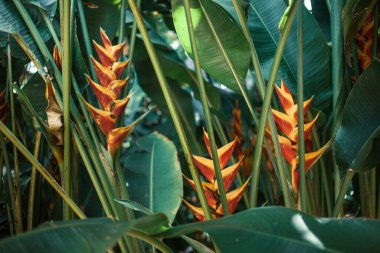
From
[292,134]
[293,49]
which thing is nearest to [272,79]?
[292,134]

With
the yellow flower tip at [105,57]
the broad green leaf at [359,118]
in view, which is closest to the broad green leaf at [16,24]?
the yellow flower tip at [105,57]

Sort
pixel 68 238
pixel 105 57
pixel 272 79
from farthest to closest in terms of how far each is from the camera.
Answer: pixel 105 57, pixel 272 79, pixel 68 238

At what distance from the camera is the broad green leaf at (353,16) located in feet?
2.38

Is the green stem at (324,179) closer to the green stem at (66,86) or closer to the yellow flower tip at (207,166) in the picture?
the yellow flower tip at (207,166)

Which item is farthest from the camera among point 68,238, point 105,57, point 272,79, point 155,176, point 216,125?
point 216,125

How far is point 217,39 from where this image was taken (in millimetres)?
730

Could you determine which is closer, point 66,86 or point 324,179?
point 66,86

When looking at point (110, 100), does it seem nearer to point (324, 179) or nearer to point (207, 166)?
point (207, 166)

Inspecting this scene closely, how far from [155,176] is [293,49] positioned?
309mm

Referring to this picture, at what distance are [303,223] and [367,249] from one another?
0.19ft

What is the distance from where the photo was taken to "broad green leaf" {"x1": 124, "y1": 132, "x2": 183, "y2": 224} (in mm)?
753

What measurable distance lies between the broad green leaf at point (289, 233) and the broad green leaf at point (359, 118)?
0.21 metres

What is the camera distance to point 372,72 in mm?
638

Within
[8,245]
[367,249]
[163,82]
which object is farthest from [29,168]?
[367,249]
